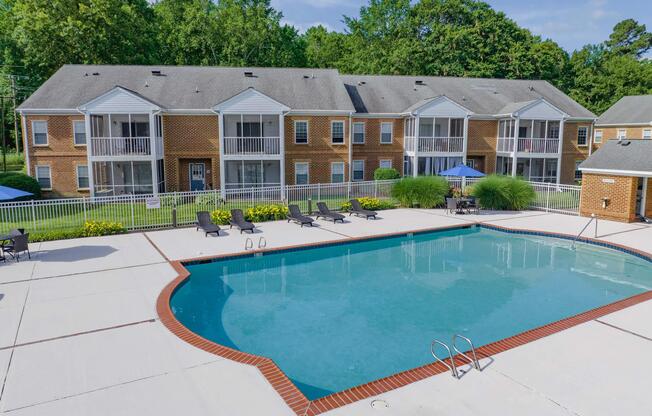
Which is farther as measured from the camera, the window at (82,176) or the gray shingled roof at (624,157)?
the window at (82,176)

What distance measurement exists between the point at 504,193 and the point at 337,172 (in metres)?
11.5

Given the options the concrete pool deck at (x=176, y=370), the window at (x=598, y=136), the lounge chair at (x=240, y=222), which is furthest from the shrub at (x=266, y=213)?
the window at (x=598, y=136)

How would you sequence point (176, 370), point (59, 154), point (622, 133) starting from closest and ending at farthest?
point (176, 370) < point (59, 154) < point (622, 133)

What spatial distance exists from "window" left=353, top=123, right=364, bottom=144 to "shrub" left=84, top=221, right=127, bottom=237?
61.3ft

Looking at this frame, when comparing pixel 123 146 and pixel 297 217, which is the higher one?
pixel 123 146

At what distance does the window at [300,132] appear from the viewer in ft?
103

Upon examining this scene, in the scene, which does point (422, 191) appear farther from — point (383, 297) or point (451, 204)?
point (383, 297)

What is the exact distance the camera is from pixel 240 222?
20.0m

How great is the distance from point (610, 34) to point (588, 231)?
75.9 meters

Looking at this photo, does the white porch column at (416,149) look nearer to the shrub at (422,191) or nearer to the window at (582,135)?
the shrub at (422,191)

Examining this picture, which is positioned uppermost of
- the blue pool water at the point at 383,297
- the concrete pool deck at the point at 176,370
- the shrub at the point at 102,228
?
the shrub at the point at 102,228

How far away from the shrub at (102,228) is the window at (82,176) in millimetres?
11878

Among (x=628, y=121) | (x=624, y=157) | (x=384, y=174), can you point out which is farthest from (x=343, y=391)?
(x=628, y=121)

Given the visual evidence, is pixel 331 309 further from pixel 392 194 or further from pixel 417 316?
pixel 392 194
